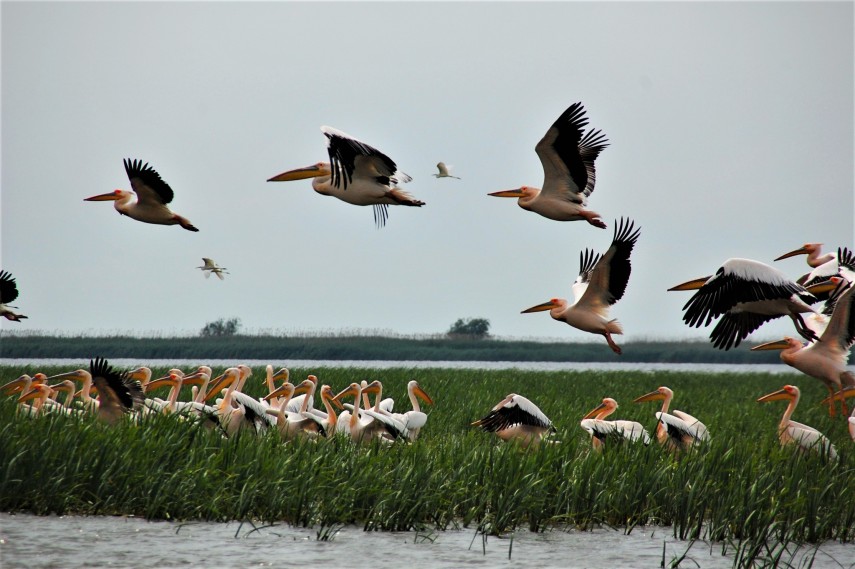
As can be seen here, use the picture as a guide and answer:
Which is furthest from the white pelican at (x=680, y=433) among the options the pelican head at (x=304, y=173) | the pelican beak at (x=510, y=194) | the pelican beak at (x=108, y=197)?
the pelican beak at (x=108, y=197)

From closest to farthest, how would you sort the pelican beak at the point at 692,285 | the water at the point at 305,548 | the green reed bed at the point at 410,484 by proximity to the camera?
1. the water at the point at 305,548
2. the green reed bed at the point at 410,484
3. the pelican beak at the point at 692,285

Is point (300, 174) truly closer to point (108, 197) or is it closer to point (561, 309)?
point (108, 197)

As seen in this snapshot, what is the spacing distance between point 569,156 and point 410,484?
4176 millimetres

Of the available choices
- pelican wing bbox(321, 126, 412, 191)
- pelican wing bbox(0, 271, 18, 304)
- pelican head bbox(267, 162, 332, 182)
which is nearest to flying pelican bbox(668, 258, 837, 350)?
pelican wing bbox(321, 126, 412, 191)

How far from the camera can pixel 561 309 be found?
468 inches

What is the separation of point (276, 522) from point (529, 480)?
2065mm

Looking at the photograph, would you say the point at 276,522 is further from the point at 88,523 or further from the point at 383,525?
the point at 88,523

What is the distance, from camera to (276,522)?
758 centimetres

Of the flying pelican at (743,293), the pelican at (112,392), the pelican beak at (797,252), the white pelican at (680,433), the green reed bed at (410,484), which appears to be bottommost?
the green reed bed at (410,484)

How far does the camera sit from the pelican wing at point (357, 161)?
9203mm

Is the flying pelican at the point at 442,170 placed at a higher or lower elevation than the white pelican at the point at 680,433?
higher

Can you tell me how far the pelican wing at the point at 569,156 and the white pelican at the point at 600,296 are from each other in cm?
71

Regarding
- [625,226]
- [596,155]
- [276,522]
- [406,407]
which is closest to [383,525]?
[276,522]

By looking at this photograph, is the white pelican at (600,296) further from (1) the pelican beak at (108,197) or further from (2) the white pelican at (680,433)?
(1) the pelican beak at (108,197)
